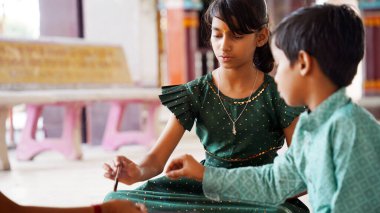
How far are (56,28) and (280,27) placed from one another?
521 centimetres

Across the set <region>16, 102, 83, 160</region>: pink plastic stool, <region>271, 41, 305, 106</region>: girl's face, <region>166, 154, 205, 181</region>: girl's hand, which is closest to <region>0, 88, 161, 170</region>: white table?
<region>16, 102, 83, 160</region>: pink plastic stool

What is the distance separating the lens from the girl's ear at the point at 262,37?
1.96 meters

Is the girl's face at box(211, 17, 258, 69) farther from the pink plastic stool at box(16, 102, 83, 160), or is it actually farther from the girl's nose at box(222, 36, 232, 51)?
the pink plastic stool at box(16, 102, 83, 160)

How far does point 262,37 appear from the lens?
1.97m

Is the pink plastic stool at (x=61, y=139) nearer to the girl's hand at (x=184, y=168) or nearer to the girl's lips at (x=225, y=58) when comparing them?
the girl's lips at (x=225, y=58)

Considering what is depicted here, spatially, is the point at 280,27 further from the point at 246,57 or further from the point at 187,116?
the point at 187,116

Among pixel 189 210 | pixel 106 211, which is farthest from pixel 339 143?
pixel 189 210

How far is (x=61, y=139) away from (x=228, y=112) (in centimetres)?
318

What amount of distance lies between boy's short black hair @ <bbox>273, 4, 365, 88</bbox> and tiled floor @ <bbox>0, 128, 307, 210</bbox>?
1.82 m

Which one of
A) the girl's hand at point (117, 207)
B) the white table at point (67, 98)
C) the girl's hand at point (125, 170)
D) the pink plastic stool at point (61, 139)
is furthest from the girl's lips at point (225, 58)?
the pink plastic stool at point (61, 139)

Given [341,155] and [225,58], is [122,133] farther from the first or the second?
[341,155]

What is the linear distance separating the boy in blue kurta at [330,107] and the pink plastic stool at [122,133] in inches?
164

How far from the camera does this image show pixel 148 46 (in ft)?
20.9

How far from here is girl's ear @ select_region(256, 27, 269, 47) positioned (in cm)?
196
